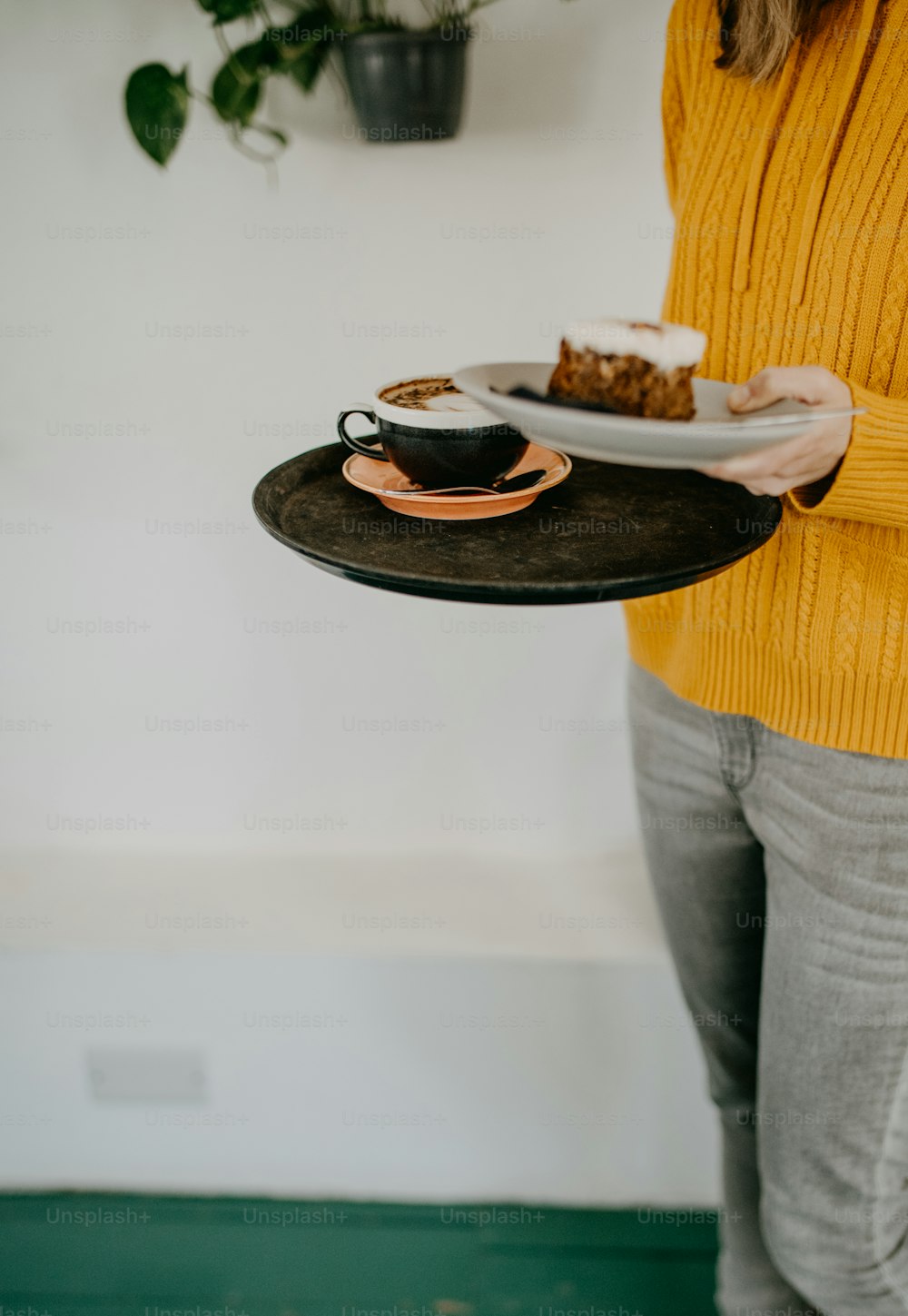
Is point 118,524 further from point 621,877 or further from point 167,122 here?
point 621,877

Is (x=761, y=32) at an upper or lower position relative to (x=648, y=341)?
upper

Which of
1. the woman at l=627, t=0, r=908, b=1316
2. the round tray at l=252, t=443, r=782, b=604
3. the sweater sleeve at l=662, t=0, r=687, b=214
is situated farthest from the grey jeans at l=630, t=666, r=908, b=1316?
the sweater sleeve at l=662, t=0, r=687, b=214

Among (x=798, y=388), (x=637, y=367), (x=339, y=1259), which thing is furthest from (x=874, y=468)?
(x=339, y=1259)

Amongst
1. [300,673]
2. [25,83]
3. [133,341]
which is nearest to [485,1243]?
[300,673]

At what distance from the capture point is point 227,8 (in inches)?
38.1

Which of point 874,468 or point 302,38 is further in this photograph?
point 302,38

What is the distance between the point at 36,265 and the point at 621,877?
3.71 ft

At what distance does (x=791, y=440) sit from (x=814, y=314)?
18cm

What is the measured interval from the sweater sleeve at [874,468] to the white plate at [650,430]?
4cm

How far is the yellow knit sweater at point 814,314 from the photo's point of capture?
70cm

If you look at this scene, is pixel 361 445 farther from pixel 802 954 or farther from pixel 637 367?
pixel 802 954

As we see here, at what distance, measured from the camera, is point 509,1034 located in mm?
1312

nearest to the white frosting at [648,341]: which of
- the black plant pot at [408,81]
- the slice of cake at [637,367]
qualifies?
the slice of cake at [637,367]

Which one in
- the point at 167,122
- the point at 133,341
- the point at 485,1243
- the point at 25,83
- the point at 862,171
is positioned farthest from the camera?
the point at 485,1243
